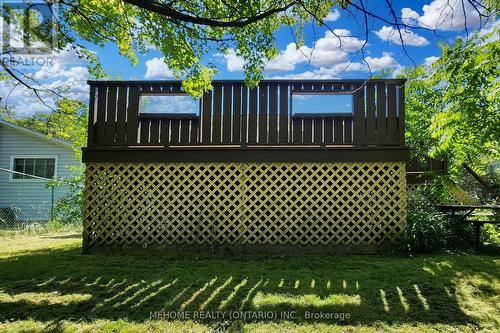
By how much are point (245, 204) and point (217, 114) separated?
1.84 metres

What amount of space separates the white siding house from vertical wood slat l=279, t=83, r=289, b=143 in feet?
37.9

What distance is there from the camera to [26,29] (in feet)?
21.1

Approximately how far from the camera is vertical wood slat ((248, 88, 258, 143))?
6.36 meters

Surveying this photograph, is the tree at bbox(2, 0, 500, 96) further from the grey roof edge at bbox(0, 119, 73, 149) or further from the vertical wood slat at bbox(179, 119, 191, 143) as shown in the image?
the grey roof edge at bbox(0, 119, 73, 149)

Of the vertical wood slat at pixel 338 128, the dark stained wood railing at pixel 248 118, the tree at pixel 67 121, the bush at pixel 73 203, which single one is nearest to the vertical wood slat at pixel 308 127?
the dark stained wood railing at pixel 248 118

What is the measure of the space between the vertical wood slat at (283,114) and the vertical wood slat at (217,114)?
3.88ft

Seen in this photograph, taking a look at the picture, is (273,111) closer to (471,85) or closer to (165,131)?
(165,131)

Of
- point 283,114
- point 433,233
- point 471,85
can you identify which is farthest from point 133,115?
point 433,233

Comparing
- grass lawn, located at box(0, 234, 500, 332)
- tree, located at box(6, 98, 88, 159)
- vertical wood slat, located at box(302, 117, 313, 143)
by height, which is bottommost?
grass lawn, located at box(0, 234, 500, 332)

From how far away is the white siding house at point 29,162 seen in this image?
14.4 meters

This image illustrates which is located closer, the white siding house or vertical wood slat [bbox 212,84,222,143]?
vertical wood slat [bbox 212,84,222,143]

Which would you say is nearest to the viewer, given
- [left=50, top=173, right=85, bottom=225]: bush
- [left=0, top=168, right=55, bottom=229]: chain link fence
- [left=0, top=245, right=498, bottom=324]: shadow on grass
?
[left=0, top=245, right=498, bottom=324]: shadow on grass

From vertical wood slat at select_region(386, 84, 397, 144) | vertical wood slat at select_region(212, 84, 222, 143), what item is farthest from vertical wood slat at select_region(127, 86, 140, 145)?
vertical wood slat at select_region(386, 84, 397, 144)

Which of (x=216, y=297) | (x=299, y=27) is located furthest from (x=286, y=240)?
(x=299, y=27)
